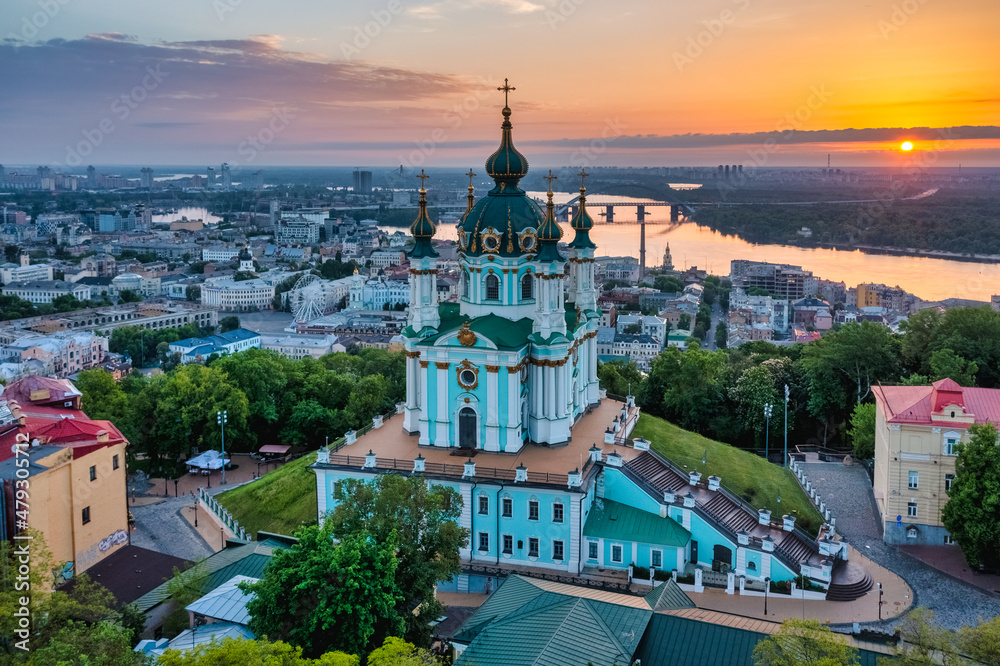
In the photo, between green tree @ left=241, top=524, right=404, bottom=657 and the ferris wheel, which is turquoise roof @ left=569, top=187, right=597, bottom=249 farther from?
the ferris wheel

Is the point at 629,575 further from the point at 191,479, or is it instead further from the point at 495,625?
the point at 191,479

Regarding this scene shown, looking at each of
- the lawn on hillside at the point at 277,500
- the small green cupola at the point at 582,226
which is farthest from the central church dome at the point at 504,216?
the lawn on hillside at the point at 277,500

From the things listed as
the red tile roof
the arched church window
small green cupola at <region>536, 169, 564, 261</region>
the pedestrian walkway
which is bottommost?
the pedestrian walkway

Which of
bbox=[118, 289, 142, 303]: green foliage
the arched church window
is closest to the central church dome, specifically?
the arched church window

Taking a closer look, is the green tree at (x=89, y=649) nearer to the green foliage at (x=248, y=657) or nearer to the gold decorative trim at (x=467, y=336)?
the green foliage at (x=248, y=657)

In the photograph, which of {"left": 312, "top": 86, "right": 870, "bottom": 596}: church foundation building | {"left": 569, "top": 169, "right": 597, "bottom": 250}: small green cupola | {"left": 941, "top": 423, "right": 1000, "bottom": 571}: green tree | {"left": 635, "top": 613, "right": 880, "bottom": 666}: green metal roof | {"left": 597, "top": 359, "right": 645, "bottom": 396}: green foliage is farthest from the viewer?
→ {"left": 597, "top": 359, "right": 645, "bottom": 396}: green foliage

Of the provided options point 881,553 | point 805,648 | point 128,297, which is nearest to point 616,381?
point 881,553

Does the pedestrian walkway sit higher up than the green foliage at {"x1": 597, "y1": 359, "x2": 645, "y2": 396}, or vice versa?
the green foliage at {"x1": 597, "y1": 359, "x2": 645, "y2": 396}
